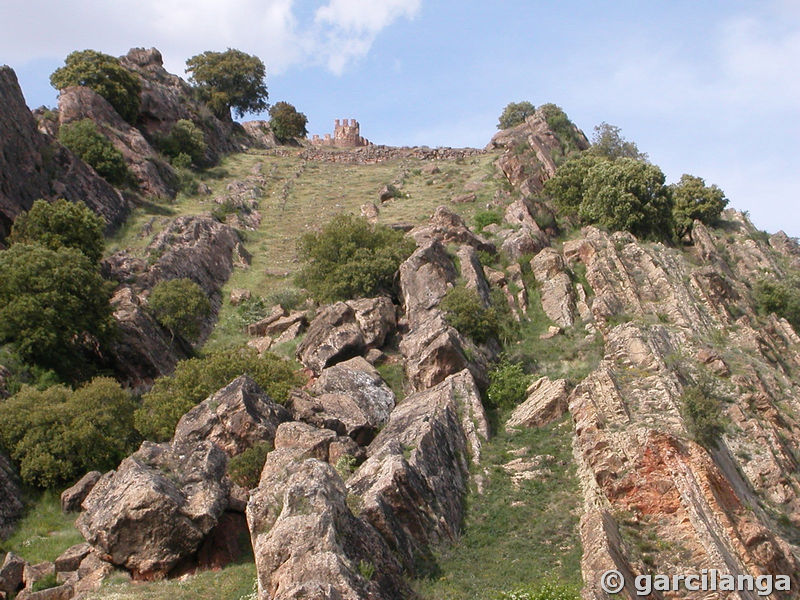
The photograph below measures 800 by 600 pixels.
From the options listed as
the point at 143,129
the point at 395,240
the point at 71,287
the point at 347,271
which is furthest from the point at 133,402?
the point at 143,129

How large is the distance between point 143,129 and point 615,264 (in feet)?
151

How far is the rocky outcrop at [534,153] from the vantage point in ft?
183

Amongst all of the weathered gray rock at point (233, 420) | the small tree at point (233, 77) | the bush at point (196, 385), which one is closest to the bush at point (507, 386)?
the bush at point (196, 385)

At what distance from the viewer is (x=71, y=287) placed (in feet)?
107

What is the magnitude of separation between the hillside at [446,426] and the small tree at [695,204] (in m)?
1.08

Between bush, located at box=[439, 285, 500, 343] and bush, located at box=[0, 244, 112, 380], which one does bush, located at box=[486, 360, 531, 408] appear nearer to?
bush, located at box=[439, 285, 500, 343]

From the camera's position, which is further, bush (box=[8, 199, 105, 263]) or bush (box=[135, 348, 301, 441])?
bush (box=[8, 199, 105, 263])

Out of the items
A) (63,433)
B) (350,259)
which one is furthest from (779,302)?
(63,433)

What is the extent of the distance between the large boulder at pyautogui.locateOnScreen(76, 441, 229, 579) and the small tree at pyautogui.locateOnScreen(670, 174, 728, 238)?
37228mm

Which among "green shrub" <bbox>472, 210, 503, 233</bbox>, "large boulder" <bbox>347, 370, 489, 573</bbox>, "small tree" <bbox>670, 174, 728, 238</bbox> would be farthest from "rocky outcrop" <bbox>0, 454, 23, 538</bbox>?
"small tree" <bbox>670, 174, 728, 238</bbox>

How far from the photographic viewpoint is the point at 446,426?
25.8m

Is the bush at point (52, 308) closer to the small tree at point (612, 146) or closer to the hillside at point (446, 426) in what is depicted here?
the hillside at point (446, 426)

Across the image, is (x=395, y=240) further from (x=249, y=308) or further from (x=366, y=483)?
(x=366, y=483)

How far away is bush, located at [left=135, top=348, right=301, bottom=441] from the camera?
27.6 metres
